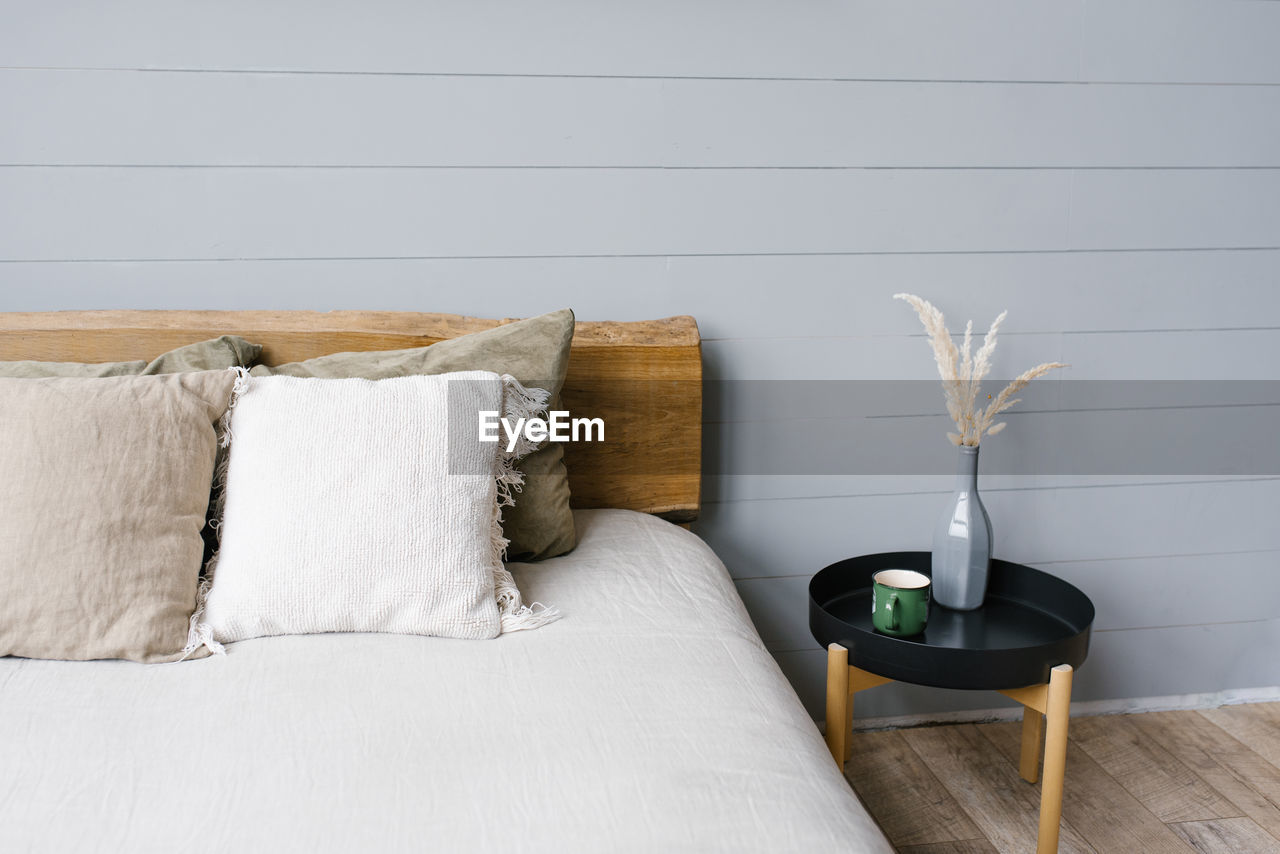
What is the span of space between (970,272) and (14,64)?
182 cm

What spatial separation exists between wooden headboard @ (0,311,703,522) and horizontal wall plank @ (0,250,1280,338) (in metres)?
0.07

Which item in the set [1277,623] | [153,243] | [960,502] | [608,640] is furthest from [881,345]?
[153,243]

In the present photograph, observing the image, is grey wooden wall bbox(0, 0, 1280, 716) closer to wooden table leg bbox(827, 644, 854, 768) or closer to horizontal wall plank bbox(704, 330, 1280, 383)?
horizontal wall plank bbox(704, 330, 1280, 383)

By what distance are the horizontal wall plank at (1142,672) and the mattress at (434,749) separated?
925mm

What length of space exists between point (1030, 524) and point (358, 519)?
1495 mm

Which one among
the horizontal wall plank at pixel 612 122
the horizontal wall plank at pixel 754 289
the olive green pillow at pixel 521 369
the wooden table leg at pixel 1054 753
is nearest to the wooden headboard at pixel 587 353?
the horizontal wall plank at pixel 754 289

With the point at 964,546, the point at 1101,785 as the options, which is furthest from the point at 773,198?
the point at 1101,785

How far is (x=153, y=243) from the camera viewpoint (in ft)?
5.35

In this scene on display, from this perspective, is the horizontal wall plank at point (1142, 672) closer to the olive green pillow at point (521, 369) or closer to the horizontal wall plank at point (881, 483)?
the horizontal wall plank at point (881, 483)

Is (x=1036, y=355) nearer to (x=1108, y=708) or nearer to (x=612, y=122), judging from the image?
(x=1108, y=708)

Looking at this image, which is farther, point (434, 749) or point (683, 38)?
point (683, 38)

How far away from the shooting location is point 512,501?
1.41 meters

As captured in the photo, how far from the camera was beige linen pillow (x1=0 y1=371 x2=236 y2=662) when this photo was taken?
3.63 feet

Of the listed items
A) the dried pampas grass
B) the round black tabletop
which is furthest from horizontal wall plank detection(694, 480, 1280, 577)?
the dried pampas grass
